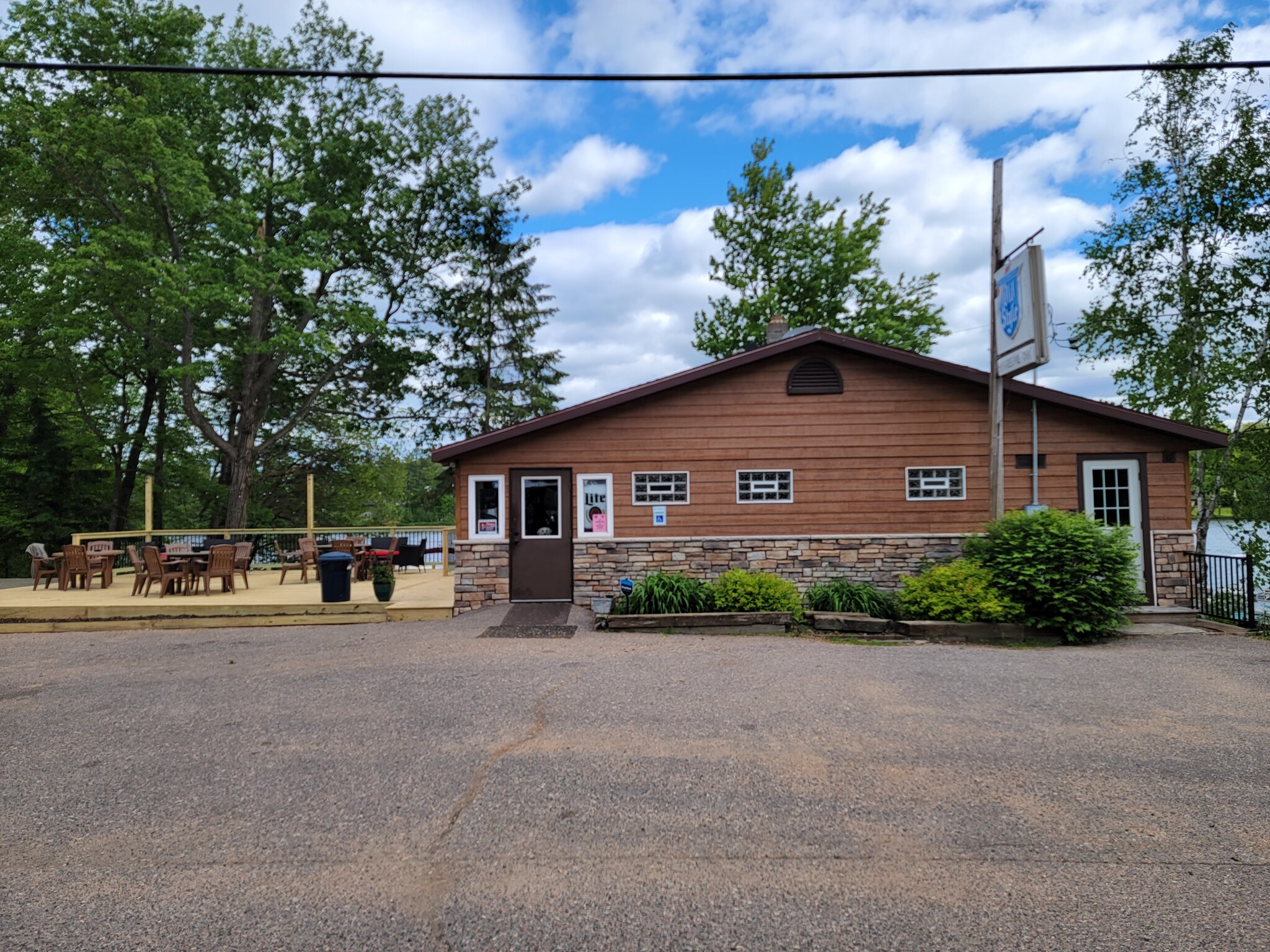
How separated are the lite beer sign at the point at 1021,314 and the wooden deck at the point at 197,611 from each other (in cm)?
897

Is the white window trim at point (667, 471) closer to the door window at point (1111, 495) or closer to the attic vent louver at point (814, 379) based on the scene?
the attic vent louver at point (814, 379)

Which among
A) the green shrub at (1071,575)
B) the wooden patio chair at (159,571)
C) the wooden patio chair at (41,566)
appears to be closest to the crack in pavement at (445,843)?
the green shrub at (1071,575)

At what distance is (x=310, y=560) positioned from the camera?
1495cm

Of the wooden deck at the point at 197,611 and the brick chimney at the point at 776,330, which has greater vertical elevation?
the brick chimney at the point at 776,330

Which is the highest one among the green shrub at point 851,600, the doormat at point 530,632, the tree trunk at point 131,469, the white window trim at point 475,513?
the tree trunk at point 131,469

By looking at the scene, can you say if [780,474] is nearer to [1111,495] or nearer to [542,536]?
[542,536]

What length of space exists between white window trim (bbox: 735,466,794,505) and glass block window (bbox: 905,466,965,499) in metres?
1.87

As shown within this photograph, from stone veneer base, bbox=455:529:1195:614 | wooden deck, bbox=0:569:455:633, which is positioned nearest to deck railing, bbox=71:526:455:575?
wooden deck, bbox=0:569:455:633

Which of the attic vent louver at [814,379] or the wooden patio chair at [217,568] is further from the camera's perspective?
the wooden patio chair at [217,568]

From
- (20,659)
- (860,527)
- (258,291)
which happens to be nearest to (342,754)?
(20,659)

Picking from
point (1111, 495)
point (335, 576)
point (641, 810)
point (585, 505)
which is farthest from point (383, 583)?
point (1111, 495)

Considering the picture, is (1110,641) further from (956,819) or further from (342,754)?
(342,754)

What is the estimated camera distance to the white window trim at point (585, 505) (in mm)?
11211

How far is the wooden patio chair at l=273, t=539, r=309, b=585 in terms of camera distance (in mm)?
14555
